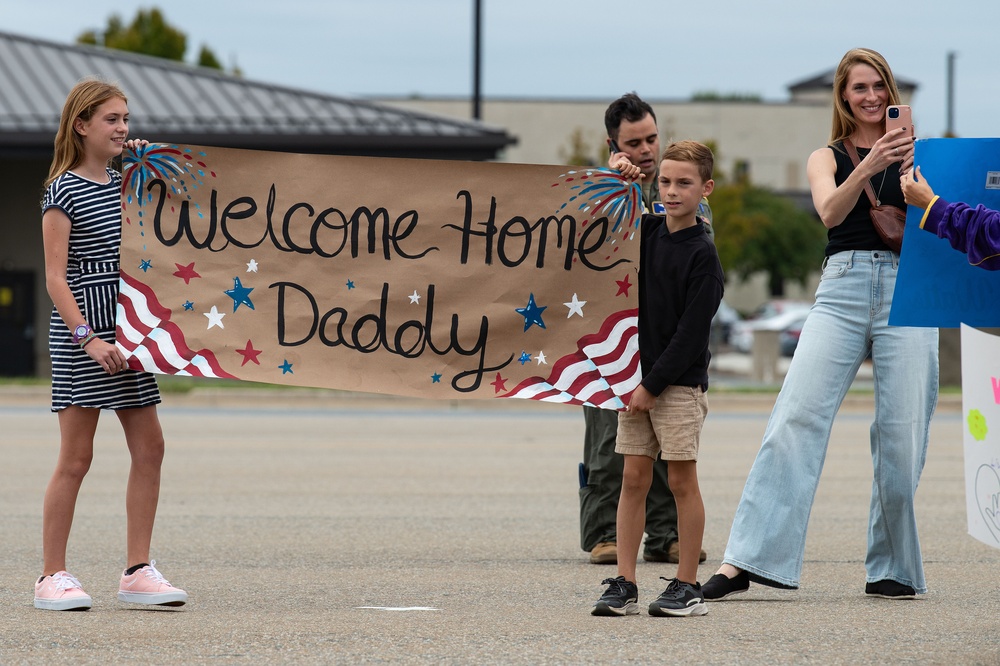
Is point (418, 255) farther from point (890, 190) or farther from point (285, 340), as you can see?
point (890, 190)

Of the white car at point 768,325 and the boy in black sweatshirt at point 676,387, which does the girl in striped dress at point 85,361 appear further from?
the white car at point 768,325

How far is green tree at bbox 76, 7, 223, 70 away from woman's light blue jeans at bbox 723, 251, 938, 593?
1740 inches

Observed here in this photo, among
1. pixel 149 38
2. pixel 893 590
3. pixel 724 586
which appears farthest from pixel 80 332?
pixel 149 38

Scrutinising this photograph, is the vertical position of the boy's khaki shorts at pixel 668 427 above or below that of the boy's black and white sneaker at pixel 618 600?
above

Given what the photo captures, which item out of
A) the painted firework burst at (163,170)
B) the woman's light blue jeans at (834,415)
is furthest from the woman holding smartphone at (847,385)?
the painted firework burst at (163,170)

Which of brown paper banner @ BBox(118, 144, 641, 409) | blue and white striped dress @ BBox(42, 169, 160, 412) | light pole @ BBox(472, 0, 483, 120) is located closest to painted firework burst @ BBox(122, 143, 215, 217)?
brown paper banner @ BBox(118, 144, 641, 409)

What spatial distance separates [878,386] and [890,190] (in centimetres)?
81

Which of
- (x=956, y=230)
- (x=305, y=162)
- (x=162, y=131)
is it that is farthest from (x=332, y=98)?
(x=956, y=230)

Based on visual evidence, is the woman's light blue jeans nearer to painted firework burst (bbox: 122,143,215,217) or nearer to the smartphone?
the smartphone

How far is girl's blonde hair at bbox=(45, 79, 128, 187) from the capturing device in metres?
5.29

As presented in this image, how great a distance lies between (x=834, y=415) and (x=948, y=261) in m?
0.76

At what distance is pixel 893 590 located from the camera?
5.60 meters

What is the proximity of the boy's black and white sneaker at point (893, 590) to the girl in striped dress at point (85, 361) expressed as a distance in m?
2.87

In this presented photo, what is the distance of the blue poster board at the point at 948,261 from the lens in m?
5.00
